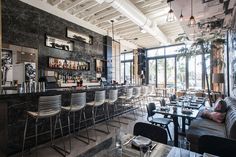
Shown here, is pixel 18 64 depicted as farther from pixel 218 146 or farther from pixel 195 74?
pixel 195 74

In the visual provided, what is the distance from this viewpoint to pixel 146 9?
542 cm

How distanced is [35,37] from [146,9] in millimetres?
3791

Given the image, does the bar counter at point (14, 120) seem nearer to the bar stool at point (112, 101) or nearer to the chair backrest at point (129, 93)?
the bar stool at point (112, 101)

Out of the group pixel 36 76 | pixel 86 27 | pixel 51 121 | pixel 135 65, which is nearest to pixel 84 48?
pixel 86 27

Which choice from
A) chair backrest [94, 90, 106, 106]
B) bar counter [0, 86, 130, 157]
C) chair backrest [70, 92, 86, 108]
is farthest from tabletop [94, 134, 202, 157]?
chair backrest [94, 90, 106, 106]

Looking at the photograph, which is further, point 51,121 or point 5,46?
point 5,46

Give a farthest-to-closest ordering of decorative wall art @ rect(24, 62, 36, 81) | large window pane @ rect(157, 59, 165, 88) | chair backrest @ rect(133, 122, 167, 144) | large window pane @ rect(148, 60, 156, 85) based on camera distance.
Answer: large window pane @ rect(148, 60, 156, 85), large window pane @ rect(157, 59, 165, 88), decorative wall art @ rect(24, 62, 36, 81), chair backrest @ rect(133, 122, 167, 144)

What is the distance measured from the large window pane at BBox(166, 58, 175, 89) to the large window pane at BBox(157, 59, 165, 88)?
29cm

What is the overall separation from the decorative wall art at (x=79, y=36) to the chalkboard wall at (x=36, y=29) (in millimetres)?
126

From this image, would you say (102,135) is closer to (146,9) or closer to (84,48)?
(84,48)

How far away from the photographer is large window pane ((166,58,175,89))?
10.4 meters

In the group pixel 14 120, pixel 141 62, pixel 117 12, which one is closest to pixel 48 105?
pixel 14 120

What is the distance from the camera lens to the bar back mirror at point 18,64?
406 cm

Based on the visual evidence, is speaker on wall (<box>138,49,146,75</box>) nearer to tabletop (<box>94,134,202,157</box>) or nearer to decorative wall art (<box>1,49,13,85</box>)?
decorative wall art (<box>1,49,13,85</box>)
